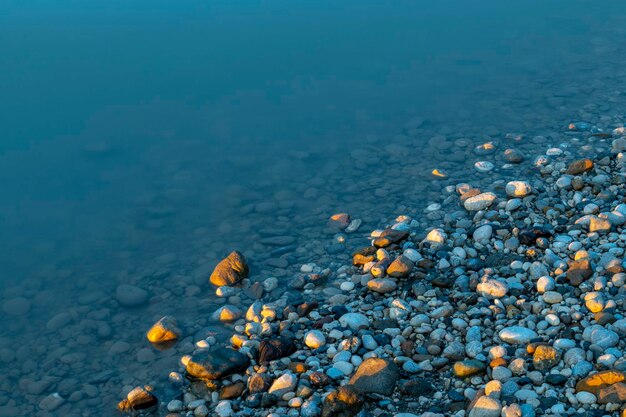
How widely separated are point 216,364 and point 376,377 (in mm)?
1311

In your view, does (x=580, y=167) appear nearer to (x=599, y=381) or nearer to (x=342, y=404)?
(x=599, y=381)

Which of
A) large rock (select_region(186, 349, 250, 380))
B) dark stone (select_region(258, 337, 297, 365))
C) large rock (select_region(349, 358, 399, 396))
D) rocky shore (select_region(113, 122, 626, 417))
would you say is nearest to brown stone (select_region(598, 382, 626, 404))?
rocky shore (select_region(113, 122, 626, 417))

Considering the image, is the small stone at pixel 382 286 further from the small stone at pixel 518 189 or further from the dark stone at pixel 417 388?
the small stone at pixel 518 189

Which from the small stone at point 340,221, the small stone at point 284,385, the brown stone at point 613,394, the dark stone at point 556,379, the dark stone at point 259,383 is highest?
the brown stone at point 613,394

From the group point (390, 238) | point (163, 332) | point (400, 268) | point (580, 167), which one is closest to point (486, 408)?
point (400, 268)

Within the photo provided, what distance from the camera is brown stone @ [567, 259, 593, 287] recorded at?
5996 millimetres

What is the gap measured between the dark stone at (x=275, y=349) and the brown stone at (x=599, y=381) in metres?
2.22

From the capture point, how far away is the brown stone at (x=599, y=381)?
471 cm

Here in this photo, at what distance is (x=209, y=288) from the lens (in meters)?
7.08

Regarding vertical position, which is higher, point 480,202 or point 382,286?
point 480,202

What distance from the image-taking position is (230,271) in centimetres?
704

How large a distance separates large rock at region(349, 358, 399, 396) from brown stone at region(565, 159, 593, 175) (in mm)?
3820

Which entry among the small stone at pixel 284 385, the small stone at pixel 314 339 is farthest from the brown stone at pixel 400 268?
the small stone at pixel 284 385

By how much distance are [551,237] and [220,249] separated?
3429 mm
